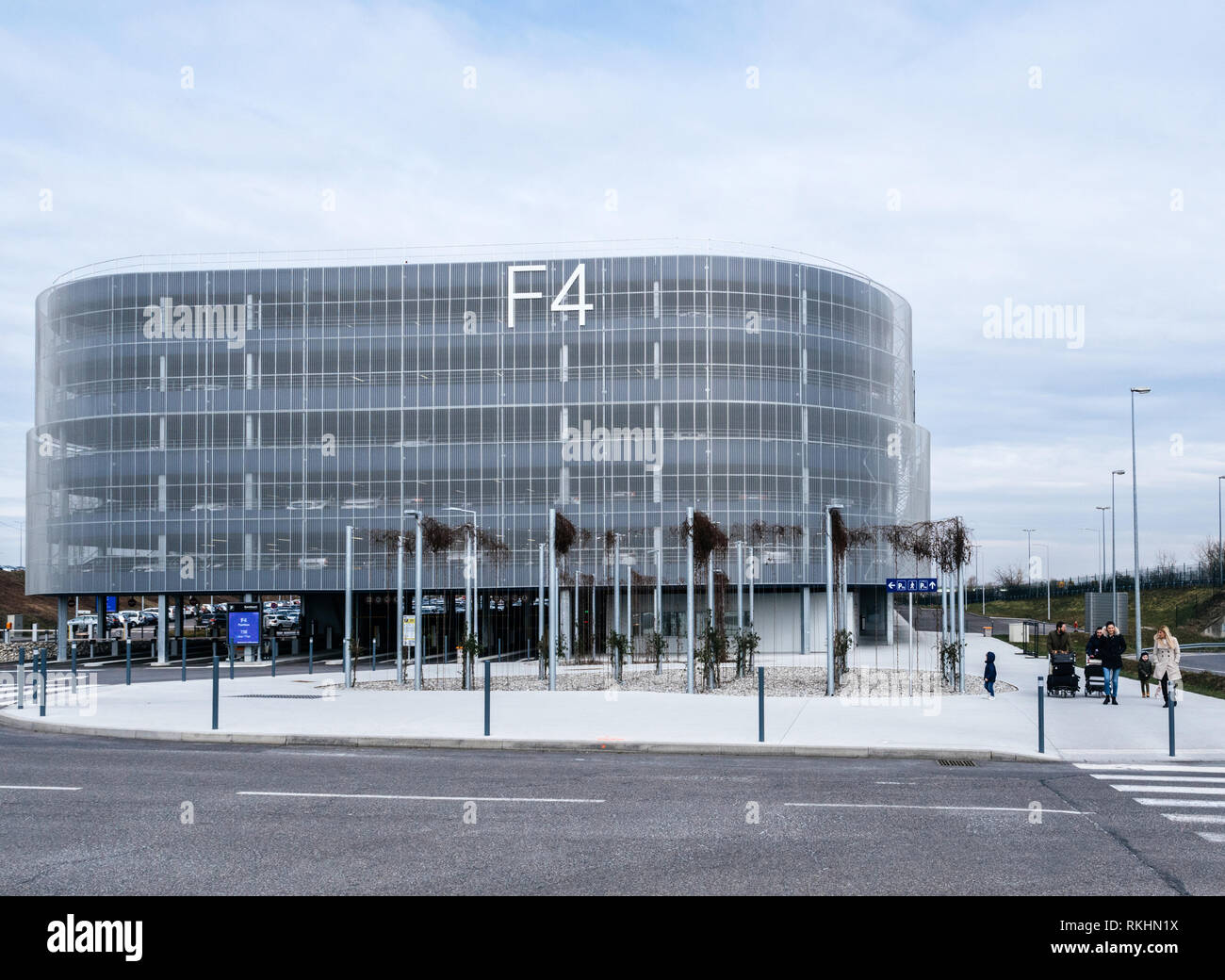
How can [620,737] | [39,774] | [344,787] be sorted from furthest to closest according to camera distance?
1. [620,737]
2. [39,774]
3. [344,787]

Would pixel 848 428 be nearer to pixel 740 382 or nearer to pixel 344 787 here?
pixel 740 382

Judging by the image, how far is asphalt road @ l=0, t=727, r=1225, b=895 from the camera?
934 cm

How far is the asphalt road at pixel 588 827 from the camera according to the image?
934 centimetres

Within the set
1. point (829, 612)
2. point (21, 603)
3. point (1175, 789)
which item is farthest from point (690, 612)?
point (21, 603)

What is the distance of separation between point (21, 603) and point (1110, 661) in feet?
434

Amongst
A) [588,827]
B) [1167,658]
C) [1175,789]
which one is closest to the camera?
[588,827]

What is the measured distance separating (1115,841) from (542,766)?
773 cm

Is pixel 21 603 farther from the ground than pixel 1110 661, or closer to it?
closer to it

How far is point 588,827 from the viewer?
37.9 ft

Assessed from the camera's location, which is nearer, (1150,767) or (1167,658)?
(1150,767)

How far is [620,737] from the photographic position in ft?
61.0

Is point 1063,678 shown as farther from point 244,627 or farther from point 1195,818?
point 244,627

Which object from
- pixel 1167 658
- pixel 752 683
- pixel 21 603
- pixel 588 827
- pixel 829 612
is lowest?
pixel 21 603

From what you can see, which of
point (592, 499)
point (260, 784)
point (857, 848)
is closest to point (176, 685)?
point (260, 784)
